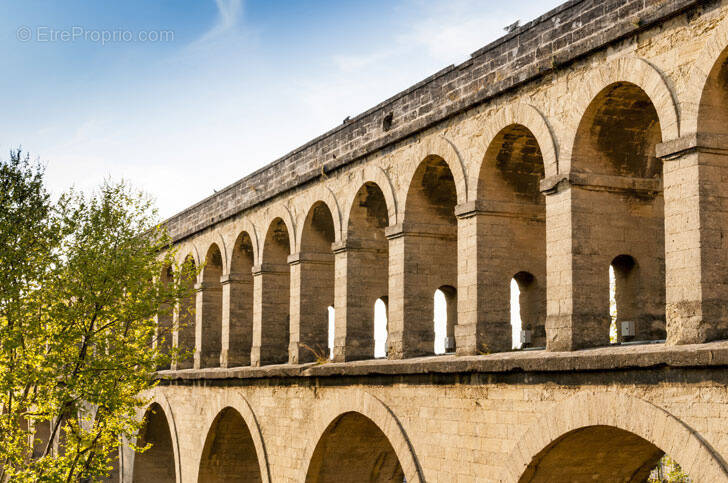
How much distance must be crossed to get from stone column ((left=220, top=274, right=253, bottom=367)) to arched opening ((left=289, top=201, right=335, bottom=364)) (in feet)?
10.3

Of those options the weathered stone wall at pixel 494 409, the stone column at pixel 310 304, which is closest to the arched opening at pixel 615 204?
the weathered stone wall at pixel 494 409

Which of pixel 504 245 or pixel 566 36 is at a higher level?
pixel 566 36

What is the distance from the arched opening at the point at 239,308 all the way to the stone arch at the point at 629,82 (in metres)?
10.2

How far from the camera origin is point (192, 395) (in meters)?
20.1

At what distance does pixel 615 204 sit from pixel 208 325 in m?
12.7

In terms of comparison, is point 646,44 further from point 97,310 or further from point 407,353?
point 97,310

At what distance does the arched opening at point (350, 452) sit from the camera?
1480cm

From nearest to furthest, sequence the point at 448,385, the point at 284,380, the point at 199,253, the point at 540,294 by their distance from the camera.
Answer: the point at 448,385 < the point at 540,294 < the point at 284,380 < the point at 199,253

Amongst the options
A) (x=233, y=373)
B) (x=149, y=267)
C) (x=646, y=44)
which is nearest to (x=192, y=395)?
(x=233, y=373)

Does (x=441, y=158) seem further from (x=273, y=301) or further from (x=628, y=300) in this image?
(x=273, y=301)

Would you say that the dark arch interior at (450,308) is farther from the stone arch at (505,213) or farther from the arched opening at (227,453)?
the arched opening at (227,453)

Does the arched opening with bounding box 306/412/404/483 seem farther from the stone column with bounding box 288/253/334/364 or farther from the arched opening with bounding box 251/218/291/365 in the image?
the arched opening with bounding box 251/218/291/365

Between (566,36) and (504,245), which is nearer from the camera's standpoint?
(566,36)

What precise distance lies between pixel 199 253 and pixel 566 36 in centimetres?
1315
